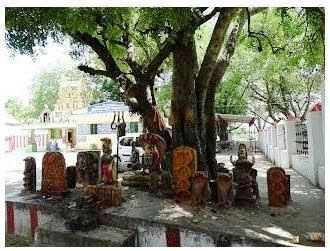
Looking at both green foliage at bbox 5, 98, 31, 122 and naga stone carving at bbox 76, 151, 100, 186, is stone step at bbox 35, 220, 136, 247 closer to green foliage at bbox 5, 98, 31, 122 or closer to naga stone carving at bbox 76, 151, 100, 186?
naga stone carving at bbox 76, 151, 100, 186

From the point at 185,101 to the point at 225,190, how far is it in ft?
8.13

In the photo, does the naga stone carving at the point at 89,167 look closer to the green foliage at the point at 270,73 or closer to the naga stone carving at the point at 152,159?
the naga stone carving at the point at 152,159

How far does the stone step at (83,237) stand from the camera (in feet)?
17.1

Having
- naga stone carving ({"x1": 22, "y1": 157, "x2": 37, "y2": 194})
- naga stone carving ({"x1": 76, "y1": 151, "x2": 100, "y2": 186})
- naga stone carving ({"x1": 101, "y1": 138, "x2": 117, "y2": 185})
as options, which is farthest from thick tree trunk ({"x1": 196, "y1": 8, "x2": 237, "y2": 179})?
naga stone carving ({"x1": 22, "y1": 157, "x2": 37, "y2": 194})

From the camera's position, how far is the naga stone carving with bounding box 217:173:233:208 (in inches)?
244

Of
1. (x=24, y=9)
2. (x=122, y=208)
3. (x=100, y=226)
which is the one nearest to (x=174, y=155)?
(x=122, y=208)

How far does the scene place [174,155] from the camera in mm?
6844

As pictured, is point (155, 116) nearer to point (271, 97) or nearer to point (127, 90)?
point (127, 90)

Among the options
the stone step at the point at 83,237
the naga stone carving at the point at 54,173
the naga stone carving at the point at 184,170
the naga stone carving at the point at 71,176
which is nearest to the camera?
the stone step at the point at 83,237

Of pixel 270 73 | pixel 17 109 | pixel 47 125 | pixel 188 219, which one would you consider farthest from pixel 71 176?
pixel 17 109

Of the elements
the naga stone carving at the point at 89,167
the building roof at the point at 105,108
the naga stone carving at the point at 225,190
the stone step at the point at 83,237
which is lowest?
the stone step at the point at 83,237

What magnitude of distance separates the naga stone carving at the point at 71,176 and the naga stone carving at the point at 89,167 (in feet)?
1.01

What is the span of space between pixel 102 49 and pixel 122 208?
4.58 m

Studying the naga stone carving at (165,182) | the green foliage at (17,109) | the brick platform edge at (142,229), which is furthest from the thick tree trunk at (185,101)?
the green foliage at (17,109)
